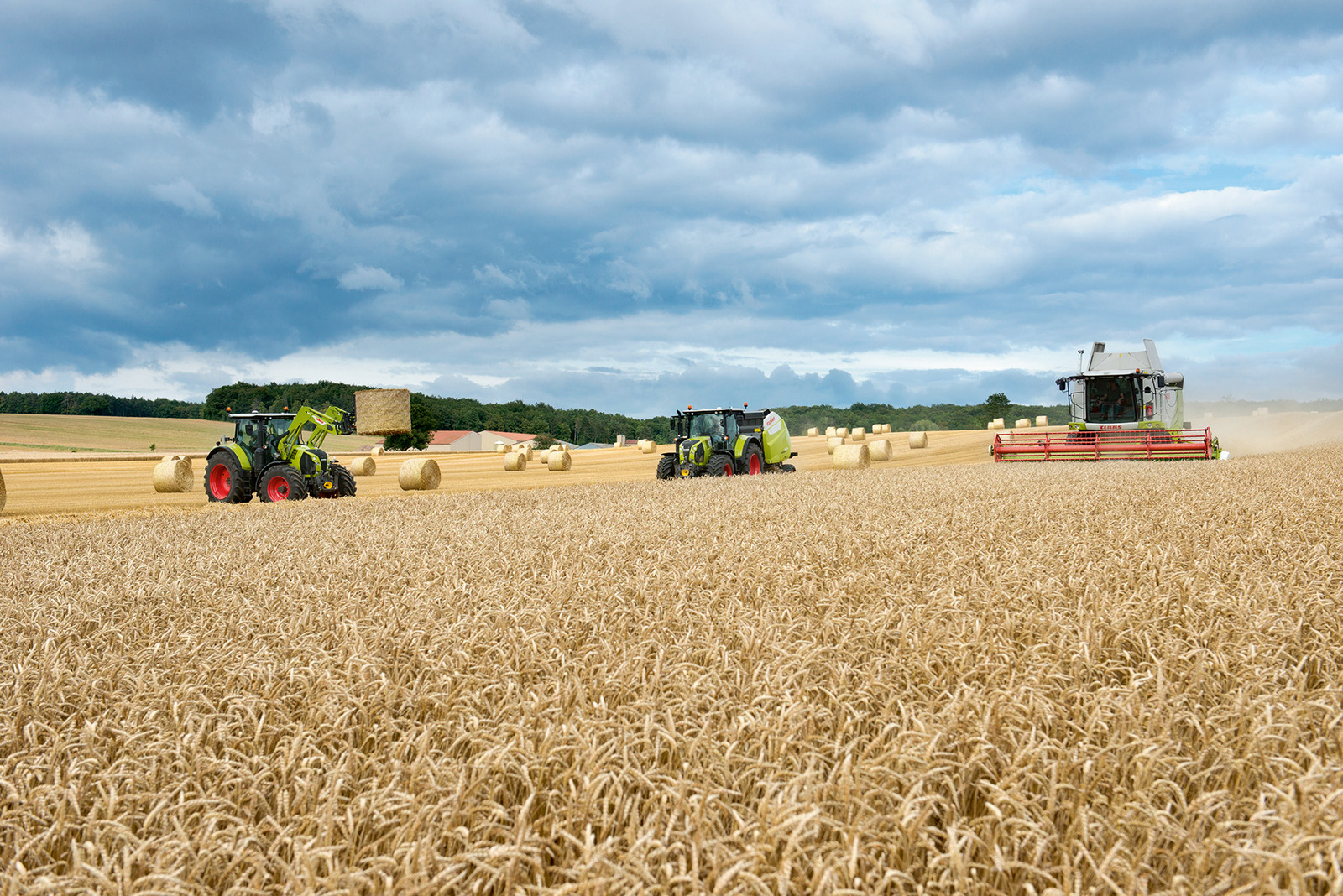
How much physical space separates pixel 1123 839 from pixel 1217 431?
5072cm

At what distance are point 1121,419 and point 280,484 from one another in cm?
2269

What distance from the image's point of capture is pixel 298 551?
7355mm

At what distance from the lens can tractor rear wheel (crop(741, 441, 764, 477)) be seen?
68.0ft

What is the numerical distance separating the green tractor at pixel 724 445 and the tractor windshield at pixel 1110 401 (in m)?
9.22

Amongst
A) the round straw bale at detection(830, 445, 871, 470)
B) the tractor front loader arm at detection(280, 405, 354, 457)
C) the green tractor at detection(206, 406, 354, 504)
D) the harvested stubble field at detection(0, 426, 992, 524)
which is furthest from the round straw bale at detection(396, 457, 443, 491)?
the round straw bale at detection(830, 445, 871, 470)

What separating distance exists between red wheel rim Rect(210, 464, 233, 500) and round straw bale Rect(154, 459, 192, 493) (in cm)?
822

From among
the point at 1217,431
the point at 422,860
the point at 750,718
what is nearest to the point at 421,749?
the point at 422,860

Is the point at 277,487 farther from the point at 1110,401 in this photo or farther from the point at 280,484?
the point at 1110,401

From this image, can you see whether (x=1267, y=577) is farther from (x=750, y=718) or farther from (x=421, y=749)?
(x=421, y=749)

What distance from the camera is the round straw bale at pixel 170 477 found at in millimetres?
23234

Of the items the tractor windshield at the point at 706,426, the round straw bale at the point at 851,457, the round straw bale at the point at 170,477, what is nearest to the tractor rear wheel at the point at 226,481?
the round straw bale at the point at 170,477

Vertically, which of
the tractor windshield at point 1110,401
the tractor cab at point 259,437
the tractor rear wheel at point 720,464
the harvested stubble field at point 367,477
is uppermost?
the tractor windshield at point 1110,401

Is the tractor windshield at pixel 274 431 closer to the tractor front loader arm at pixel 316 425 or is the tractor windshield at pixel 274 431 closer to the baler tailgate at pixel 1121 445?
the tractor front loader arm at pixel 316 425

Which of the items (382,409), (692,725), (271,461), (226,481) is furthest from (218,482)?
(692,725)
